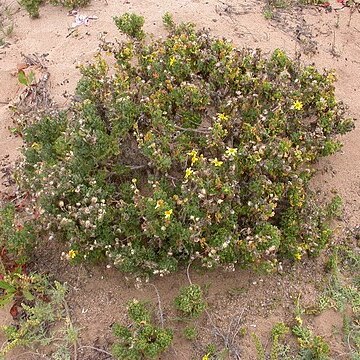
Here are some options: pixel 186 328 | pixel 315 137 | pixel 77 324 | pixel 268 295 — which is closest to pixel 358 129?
pixel 315 137

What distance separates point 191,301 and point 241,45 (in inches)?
128

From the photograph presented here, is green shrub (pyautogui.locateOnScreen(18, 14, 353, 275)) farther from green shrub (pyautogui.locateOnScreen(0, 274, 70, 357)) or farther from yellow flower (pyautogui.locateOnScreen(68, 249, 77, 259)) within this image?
green shrub (pyautogui.locateOnScreen(0, 274, 70, 357))

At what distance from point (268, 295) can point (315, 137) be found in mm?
1341

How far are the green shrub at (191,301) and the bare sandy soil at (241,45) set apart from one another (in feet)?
0.74

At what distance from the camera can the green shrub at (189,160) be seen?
3.53 meters

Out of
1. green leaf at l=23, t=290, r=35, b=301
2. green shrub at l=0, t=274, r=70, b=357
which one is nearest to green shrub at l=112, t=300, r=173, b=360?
green shrub at l=0, t=274, r=70, b=357

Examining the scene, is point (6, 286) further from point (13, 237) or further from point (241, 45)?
point (241, 45)

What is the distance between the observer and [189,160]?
3908 mm

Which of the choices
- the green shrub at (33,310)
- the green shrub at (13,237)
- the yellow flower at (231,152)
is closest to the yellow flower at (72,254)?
the green shrub at (33,310)

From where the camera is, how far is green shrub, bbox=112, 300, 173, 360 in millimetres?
3266

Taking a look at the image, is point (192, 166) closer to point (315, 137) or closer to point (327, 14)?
point (315, 137)

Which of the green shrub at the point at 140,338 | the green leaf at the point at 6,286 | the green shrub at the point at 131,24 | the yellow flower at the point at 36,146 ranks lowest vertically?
the green leaf at the point at 6,286

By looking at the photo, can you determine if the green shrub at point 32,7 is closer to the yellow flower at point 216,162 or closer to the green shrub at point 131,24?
the green shrub at point 131,24

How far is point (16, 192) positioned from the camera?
451 cm
